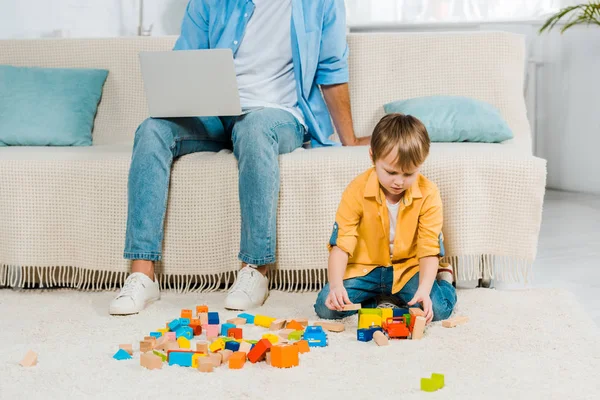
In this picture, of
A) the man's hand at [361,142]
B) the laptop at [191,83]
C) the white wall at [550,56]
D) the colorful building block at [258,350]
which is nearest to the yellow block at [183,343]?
the colorful building block at [258,350]

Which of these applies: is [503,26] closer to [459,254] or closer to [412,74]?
[412,74]

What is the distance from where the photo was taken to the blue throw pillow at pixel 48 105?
2602 mm

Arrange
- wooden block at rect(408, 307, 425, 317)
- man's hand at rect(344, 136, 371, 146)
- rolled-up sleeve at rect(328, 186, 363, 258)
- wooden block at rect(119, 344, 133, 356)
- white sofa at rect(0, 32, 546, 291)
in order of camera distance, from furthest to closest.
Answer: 1. man's hand at rect(344, 136, 371, 146)
2. white sofa at rect(0, 32, 546, 291)
3. rolled-up sleeve at rect(328, 186, 363, 258)
4. wooden block at rect(408, 307, 425, 317)
5. wooden block at rect(119, 344, 133, 356)

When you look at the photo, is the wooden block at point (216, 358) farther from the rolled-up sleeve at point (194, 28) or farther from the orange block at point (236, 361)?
the rolled-up sleeve at point (194, 28)

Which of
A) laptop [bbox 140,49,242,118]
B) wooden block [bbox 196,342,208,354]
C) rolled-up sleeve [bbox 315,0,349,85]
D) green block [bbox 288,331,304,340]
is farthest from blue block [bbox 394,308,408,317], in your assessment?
rolled-up sleeve [bbox 315,0,349,85]

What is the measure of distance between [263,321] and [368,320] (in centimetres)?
24

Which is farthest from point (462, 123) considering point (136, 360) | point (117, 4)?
point (117, 4)

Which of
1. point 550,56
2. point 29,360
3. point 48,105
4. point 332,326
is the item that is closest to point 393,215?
point 332,326

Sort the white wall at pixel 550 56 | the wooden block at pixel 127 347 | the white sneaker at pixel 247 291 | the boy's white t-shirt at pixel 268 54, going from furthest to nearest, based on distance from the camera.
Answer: the white wall at pixel 550 56
the boy's white t-shirt at pixel 268 54
the white sneaker at pixel 247 291
the wooden block at pixel 127 347

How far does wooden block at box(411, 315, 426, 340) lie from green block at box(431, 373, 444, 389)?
290 mm

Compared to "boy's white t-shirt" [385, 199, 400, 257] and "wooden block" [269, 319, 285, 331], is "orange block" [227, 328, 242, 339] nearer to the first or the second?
"wooden block" [269, 319, 285, 331]

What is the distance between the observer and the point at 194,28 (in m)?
2.41

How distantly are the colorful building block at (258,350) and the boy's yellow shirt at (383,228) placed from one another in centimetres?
37

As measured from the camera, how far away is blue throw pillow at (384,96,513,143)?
92.8 inches
